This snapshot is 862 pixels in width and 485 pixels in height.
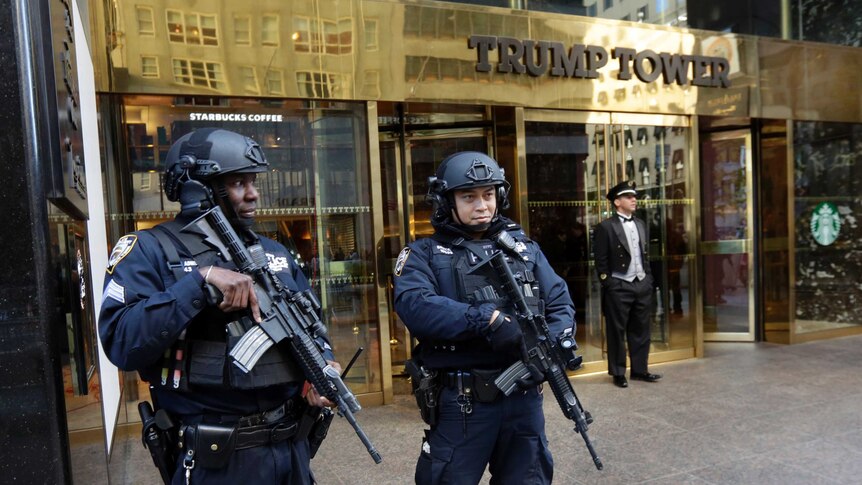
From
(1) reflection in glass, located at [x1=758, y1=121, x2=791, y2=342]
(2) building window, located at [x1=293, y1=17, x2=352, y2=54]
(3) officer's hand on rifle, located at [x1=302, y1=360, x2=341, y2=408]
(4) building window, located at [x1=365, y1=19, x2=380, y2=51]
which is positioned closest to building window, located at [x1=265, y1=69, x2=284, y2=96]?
(2) building window, located at [x1=293, y1=17, x2=352, y2=54]

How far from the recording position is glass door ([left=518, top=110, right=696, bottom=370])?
6.79m

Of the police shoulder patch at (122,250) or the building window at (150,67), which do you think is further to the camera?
the building window at (150,67)

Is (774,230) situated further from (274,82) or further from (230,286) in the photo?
(230,286)

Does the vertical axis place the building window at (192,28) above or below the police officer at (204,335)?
above

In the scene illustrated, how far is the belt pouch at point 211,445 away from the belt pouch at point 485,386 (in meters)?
1.14

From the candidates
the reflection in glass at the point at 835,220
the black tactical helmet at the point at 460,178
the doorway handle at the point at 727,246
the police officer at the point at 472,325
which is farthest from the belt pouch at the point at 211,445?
the reflection in glass at the point at 835,220

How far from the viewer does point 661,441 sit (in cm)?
465

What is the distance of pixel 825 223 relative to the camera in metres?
8.37

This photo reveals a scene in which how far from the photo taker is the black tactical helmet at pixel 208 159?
7.18ft

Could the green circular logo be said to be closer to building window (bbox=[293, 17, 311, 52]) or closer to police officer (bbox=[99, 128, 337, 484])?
building window (bbox=[293, 17, 311, 52])

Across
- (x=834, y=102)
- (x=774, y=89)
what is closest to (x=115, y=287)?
(x=774, y=89)

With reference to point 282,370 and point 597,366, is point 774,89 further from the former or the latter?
point 282,370

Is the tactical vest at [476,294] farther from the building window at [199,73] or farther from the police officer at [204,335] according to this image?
the building window at [199,73]

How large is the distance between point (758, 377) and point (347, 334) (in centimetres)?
433
